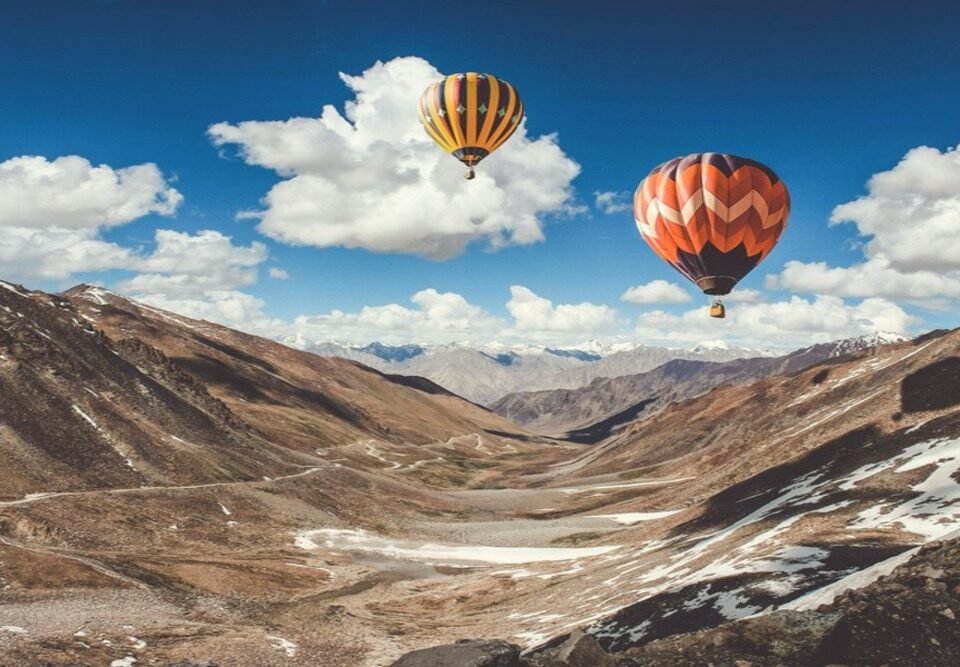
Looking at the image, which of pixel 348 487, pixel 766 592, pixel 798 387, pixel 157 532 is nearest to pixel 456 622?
pixel 766 592

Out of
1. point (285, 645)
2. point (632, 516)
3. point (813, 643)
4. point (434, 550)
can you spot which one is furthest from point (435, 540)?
point (813, 643)

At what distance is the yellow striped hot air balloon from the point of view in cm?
7388

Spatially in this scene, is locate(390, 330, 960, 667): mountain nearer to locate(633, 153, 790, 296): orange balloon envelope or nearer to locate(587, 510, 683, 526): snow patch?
locate(587, 510, 683, 526): snow patch

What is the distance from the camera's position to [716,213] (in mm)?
48438

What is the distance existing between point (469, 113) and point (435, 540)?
52.4 meters

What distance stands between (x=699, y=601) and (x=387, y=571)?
4137cm

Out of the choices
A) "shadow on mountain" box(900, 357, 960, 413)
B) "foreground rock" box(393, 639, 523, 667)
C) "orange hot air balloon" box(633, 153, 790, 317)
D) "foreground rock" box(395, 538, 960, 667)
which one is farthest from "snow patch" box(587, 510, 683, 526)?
"foreground rock" box(393, 639, 523, 667)

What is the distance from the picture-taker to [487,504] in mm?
122375

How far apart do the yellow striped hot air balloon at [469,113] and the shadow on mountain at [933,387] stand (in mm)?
56844

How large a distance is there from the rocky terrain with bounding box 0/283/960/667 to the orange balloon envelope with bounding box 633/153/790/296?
19.3m

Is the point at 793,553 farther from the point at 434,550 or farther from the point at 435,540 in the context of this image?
the point at 435,540

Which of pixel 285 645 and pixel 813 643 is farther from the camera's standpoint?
pixel 285 645

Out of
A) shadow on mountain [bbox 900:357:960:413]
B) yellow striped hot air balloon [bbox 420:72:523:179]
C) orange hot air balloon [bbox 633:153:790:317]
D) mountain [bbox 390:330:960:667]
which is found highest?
yellow striped hot air balloon [bbox 420:72:523:179]

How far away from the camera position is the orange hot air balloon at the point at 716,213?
48.3m
